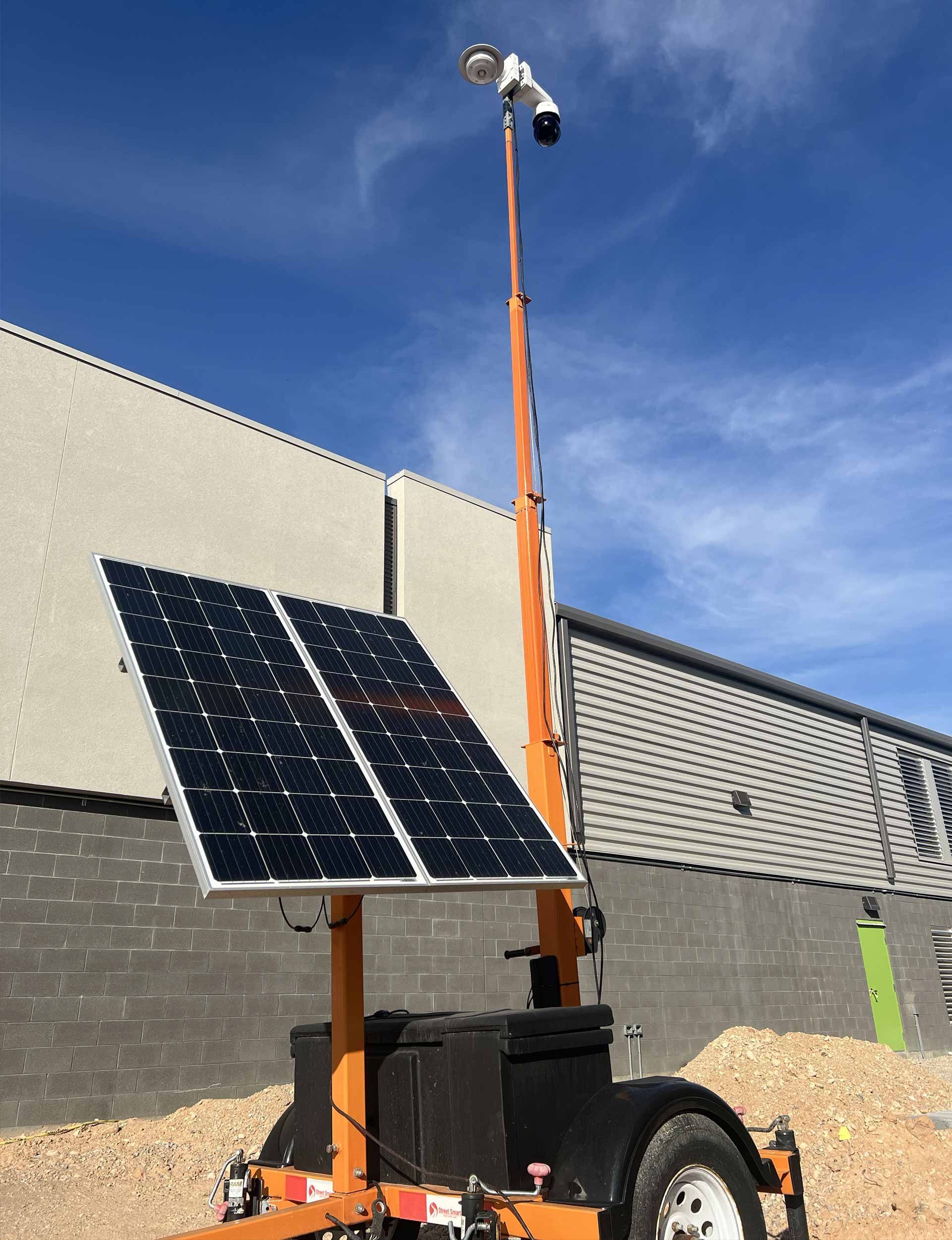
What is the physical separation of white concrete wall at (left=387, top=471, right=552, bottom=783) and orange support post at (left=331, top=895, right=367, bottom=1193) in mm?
10741

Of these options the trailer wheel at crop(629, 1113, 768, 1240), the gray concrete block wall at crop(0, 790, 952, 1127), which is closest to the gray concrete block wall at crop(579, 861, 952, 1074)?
the gray concrete block wall at crop(0, 790, 952, 1127)

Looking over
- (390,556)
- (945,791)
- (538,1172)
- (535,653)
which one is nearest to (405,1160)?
(538,1172)

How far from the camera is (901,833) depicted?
26.6m

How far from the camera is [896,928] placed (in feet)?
80.5

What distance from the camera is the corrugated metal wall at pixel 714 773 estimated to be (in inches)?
741

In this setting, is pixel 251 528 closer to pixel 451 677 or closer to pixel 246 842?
pixel 451 677

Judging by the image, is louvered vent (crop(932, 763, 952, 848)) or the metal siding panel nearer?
the metal siding panel

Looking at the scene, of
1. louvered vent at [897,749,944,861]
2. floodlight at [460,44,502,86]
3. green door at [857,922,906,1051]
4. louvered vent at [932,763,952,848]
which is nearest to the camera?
floodlight at [460,44,502,86]

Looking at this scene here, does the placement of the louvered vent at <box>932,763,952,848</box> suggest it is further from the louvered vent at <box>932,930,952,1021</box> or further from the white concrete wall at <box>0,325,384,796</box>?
the white concrete wall at <box>0,325,384,796</box>

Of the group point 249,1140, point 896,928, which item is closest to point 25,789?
point 249,1140

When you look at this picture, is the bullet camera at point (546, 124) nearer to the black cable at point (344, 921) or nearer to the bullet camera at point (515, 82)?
the bullet camera at point (515, 82)

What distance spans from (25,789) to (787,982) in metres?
16.3

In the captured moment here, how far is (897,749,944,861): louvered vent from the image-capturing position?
27391 mm

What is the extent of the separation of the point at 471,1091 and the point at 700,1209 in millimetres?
1373
